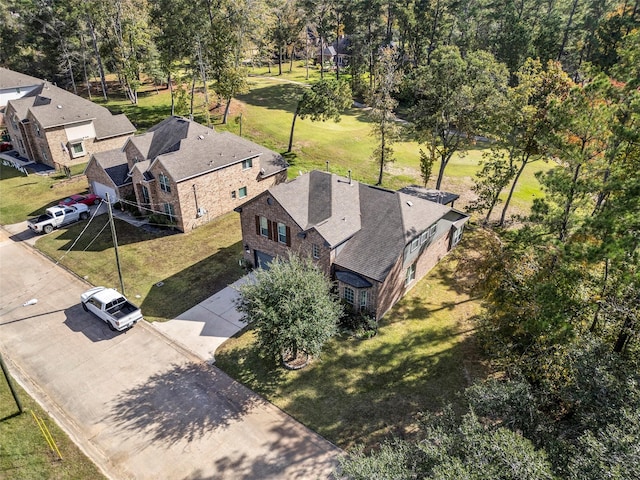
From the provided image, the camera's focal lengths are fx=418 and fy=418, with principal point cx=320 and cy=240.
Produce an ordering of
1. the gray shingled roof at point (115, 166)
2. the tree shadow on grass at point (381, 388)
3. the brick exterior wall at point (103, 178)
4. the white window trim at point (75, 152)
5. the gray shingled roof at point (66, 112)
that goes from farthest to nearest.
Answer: the white window trim at point (75, 152) < the gray shingled roof at point (66, 112) < the gray shingled roof at point (115, 166) < the brick exterior wall at point (103, 178) < the tree shadow on grass at point (381, 388)

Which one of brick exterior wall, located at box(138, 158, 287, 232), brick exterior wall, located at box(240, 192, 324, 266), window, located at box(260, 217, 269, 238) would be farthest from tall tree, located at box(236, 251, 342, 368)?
brick exterior wall, located at box(138, 158, 287, 232)

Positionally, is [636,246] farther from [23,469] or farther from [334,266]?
[23,469]

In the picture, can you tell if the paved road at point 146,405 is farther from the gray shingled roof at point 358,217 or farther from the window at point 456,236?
the window at point 456,236

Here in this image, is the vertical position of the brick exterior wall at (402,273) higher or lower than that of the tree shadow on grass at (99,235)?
higher

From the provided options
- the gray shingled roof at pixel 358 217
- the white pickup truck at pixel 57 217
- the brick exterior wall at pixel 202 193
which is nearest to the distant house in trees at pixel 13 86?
the white pickup truck at pixel 57 217

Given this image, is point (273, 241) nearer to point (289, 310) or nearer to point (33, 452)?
point (289, 310)

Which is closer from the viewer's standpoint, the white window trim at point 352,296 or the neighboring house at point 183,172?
the white window trim at point 352,296

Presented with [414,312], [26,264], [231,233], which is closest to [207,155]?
[231,233]
